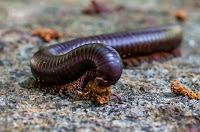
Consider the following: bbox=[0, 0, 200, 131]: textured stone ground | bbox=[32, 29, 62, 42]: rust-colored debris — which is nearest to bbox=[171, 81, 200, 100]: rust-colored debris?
bbox=[0, 0, 200, 131]: textured stone ground

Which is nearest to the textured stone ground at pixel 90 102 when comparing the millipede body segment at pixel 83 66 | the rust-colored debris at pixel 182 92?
the rust-colored debris at pixel 182 92

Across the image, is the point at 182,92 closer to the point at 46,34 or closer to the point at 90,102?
the point at 90,102

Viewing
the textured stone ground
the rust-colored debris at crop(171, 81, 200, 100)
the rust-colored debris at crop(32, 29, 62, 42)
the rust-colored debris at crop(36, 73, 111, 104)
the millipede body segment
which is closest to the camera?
the textured stone ground

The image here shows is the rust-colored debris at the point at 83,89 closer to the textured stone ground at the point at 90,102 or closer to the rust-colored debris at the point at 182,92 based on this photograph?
the textured stone ground at the point at 90,102

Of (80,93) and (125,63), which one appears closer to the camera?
(80,93)

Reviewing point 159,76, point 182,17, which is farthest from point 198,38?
point 159,76

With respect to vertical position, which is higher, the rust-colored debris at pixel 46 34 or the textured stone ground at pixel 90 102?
the rust-colored debris at pixel 46 34

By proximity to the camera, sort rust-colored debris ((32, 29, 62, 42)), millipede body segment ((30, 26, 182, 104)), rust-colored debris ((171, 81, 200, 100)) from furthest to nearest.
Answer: rust-colored debris ((32, 29, 62, 42)) < rust-colored debris ((171, 81, 200, 100)) < millipede body segment ((30, 26, 182, 104))

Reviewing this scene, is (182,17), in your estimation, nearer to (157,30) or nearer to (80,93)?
(157,30)

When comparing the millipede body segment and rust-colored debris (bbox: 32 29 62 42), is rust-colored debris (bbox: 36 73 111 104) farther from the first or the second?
rust-colored debris (bbox: 32 29 62 42)
